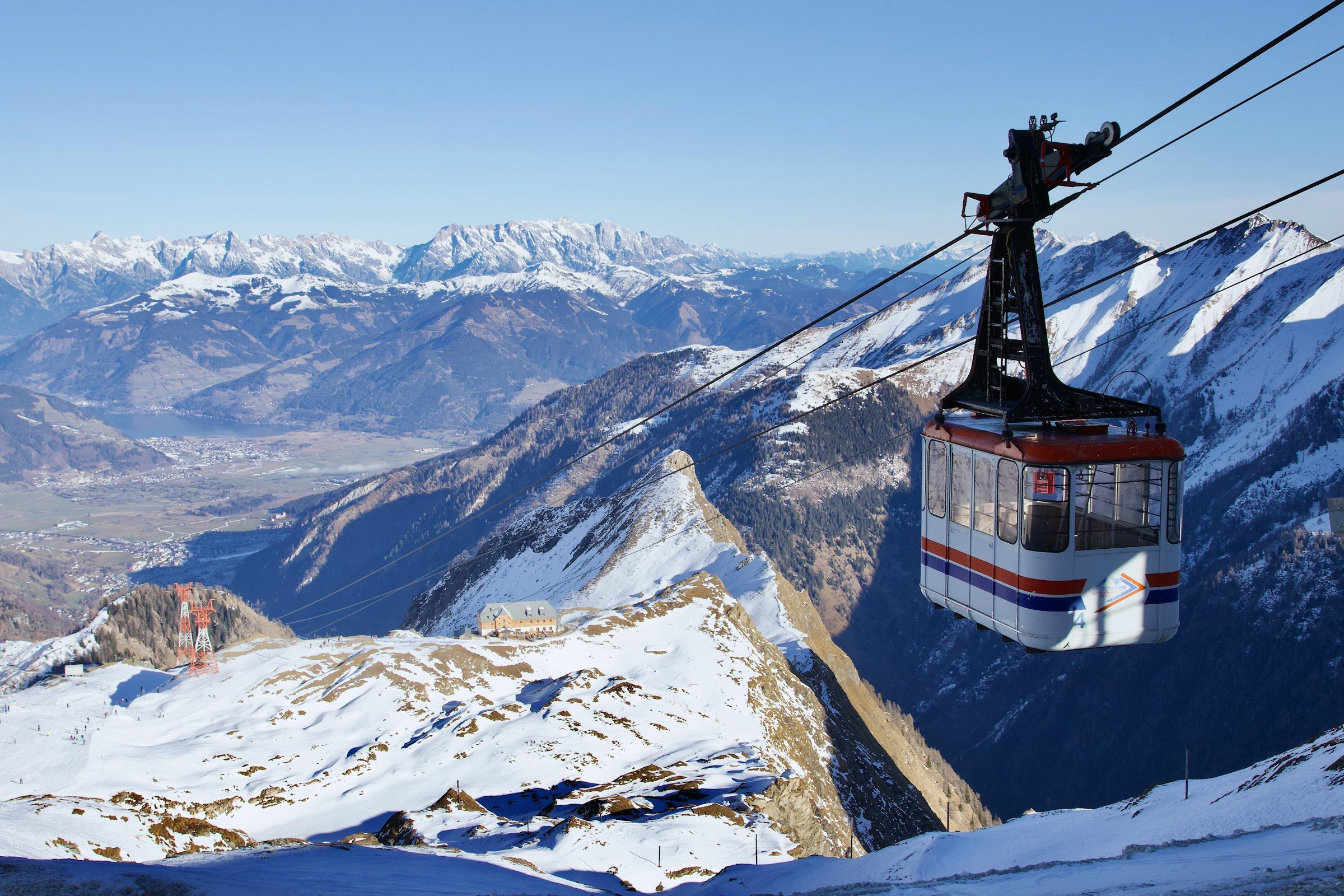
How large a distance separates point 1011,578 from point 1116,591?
7.36 ft

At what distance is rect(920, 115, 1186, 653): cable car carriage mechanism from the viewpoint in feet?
64.0

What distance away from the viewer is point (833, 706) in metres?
102

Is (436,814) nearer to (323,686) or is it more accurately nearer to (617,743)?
(617,743)

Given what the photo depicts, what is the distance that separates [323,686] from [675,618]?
39183mm

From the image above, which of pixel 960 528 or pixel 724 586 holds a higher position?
pixel 960 528

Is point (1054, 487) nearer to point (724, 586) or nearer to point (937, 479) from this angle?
point (937, 479)

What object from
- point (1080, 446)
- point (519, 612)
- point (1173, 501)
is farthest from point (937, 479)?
point (519, 612)

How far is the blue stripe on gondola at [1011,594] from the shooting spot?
19.5 metres

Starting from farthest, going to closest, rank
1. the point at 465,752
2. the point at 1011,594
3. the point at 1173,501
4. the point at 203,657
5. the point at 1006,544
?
the point at 203,657, the point at 465,752, the point at 1006,544, the point at 1011,594, the point at 1173,501

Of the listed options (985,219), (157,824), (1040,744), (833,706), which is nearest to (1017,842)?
(985,219)

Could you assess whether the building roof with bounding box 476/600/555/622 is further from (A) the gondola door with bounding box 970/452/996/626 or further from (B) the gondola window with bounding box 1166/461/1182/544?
(B) the gondola window with bounding box 1166/461/1182/544

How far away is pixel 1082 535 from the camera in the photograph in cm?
1978

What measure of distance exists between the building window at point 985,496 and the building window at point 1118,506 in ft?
6.30

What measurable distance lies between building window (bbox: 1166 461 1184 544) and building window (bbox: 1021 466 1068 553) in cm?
238
